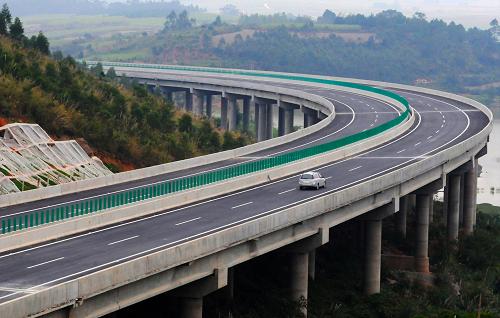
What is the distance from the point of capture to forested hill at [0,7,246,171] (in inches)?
3428

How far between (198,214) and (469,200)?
1841 inches

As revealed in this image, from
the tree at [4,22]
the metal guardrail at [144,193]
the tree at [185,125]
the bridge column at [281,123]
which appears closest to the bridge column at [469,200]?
the metal guardrail at [144,193]

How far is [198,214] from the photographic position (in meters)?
53.6

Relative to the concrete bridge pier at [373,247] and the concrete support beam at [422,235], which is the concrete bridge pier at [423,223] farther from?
the concrete bridge pier at [373,247]

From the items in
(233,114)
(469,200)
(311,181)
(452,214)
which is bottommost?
(233,114)

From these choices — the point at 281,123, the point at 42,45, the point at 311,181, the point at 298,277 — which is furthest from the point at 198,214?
the point at 281,123

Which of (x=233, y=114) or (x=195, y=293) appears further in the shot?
(x=233, y=114)

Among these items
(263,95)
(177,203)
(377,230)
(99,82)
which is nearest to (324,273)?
(377,230)

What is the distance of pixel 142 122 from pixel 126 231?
53.2m

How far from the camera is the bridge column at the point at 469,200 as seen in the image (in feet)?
312

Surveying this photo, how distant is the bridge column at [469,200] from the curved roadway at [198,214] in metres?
3.83

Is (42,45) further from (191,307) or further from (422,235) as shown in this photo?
(191,307)

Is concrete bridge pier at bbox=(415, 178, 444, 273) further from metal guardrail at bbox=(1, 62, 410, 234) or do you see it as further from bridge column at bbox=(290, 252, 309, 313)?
bridge column at bbox=(290, 252, 309, 313)

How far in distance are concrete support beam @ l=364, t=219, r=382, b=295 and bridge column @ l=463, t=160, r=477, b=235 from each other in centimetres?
2983
